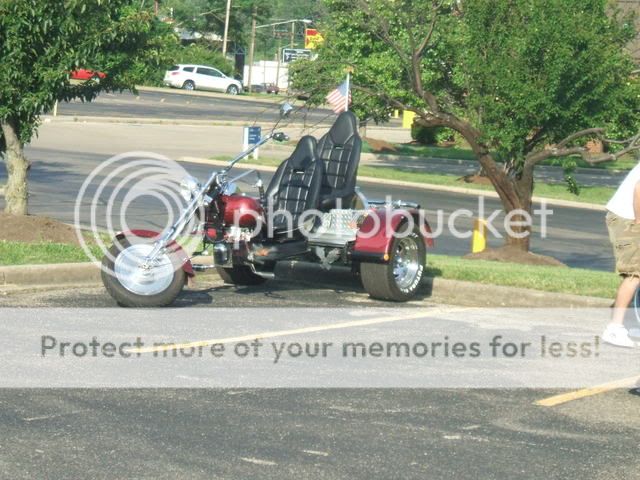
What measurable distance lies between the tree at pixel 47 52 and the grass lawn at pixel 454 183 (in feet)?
55.3

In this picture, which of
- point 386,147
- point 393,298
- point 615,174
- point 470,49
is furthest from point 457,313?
point 386,147

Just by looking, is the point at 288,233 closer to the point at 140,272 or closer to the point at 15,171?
the point at 140,272

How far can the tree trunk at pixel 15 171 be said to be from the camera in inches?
571

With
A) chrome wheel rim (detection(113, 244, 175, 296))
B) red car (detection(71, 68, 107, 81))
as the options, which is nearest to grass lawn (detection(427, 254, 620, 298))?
chrome wheel rim (detection(113, 244, 175, 296))

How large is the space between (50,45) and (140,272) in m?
4.76

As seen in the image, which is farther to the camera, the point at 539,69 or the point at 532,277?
the point at 539,69

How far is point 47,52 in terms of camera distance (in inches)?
551

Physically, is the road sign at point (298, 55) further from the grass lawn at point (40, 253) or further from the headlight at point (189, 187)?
the headlight at point (189, 187)

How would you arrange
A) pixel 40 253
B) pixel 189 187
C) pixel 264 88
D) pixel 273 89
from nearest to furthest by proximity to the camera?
pixel 189 187, pixel 40 253, pixel 273 89, pixel 264 88

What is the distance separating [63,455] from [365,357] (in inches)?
133

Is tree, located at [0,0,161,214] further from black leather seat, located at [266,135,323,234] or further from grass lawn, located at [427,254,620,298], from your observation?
grass lawn, located at [427,254,620,298]

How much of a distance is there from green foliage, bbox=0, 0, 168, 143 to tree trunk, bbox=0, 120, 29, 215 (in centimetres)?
11

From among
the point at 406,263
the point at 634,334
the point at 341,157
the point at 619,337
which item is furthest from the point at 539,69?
the point at 619,337

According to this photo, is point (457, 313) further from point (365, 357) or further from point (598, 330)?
point (365, 357)
